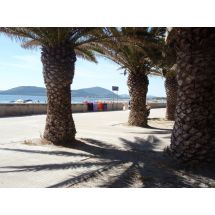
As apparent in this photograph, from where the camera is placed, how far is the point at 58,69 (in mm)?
9570

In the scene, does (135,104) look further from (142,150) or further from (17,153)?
(17,153)

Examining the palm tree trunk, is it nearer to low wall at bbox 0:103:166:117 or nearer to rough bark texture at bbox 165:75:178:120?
rough bark texture at bbox 165:75:178:120

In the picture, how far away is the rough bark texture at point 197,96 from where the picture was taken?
7164 millimetres

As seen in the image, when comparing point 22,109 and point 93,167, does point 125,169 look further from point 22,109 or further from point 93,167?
point 22,109

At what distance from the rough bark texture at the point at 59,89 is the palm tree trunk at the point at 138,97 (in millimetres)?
6521

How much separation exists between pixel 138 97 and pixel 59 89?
274 inches

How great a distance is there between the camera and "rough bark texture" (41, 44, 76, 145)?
377 inches

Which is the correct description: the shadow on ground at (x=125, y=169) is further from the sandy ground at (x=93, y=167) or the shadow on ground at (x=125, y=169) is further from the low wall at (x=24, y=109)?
the low wall at (x=24, y=109)

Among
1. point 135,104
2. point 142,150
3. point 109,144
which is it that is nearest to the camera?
point 142,150

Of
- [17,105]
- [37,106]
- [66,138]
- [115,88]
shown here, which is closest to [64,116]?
[66,138]

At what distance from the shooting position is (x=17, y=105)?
22016 mm

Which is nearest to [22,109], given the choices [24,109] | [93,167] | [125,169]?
[24,109]

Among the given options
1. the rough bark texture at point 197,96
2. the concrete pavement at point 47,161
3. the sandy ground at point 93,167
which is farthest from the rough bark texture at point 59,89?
the rough bark texture at point 197,96

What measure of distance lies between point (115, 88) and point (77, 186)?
28243 mm
